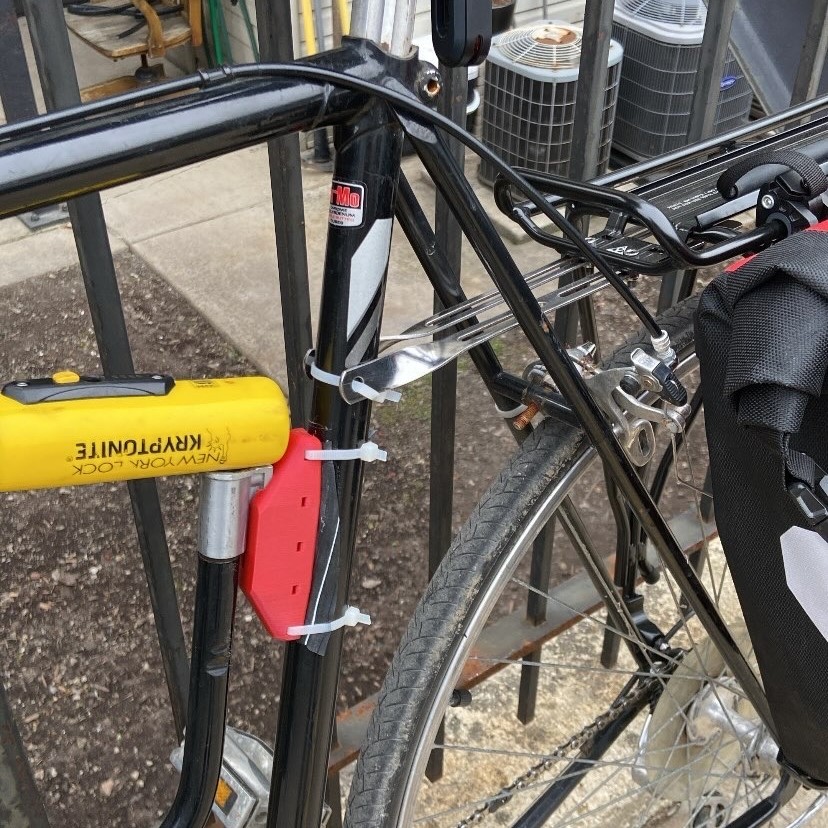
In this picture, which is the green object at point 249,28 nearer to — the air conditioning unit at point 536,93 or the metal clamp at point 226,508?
the air conditioning unit at point 536,93

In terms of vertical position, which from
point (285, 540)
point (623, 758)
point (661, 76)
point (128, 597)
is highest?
point (285, 540)

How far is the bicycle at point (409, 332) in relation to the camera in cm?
72

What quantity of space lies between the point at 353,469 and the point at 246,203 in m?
3.53

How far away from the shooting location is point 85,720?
209 cm

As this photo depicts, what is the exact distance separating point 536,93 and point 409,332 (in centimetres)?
342

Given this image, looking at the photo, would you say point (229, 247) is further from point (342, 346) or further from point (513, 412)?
point (342, 346)

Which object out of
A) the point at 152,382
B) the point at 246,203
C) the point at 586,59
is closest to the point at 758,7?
the point at 586,59

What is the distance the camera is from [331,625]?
3.11 feet

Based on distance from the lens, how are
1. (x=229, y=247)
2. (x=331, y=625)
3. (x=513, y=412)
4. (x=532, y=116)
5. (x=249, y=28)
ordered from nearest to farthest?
1. (x=331, y=625)
2. (x=513, y=412)
3. (x=229, y=247)
4. (x=532, y=116)
5. (x=249, y=28)

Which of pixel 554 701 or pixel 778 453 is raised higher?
pixel 778 453

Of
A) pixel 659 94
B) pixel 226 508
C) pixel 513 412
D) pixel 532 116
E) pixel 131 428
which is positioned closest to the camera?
pixel 131 428

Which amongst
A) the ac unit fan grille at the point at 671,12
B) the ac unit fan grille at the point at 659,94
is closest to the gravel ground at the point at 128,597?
the ac unit fan grille at the point at 659,94

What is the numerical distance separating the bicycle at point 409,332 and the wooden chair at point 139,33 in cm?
441

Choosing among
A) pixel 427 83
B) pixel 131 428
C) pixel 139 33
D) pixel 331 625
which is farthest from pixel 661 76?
pixel 131 428
